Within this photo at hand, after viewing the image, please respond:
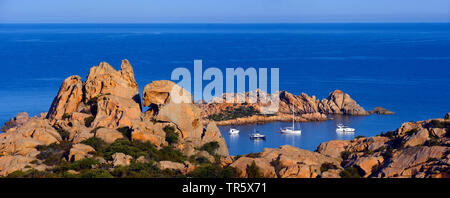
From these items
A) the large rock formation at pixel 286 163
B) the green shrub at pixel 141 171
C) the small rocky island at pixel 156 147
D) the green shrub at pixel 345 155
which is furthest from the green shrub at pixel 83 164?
the green shrub at pixel 345 155

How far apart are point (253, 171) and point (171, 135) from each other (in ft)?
23.3

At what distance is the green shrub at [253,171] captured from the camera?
18.7 m

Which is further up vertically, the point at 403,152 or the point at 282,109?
the point at 282,109

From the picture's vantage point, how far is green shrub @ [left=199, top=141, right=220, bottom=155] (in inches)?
998

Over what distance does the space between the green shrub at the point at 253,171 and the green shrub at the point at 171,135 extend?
256 inches

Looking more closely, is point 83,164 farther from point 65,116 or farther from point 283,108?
point 283,108

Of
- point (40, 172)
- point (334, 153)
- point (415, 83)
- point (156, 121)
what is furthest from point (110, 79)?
point (415, 83)

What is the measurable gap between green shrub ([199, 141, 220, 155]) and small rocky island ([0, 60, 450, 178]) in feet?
0.15

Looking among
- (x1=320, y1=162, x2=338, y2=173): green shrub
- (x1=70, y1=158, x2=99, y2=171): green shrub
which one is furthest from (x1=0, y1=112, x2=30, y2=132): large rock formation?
(x1=320, y1=162, x2=338, y2=173): green shrub

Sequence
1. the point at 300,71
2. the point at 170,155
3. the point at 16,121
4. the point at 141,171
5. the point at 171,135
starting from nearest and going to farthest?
the point at 141,171
the point at 170,155
the point at 171,135
the point at 16,121
the point at 300,71

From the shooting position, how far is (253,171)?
18891 millimetres

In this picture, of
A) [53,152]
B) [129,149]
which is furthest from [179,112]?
[53,152]
